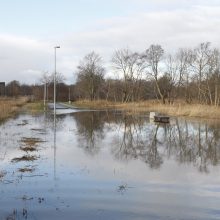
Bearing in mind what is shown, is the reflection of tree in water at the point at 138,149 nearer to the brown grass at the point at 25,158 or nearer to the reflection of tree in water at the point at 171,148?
the reflection of tree in water at the point at 171,148

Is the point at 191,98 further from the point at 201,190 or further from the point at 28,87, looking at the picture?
the point at 28,87

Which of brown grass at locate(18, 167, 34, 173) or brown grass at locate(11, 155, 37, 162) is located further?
brown grass at locate(11, 155, 37, 162)

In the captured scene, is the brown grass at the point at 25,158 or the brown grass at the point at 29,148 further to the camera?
the brown grass at the point at 29,148

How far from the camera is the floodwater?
8.67 metres

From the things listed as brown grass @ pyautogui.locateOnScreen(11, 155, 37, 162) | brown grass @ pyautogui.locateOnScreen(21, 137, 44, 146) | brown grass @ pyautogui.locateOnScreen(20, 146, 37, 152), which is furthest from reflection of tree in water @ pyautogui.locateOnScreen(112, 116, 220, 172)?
brown grass @ pyautogui.locateOnScreen(21, 137, 44, 146)

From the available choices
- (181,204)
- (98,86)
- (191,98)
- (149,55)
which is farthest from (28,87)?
(181,204)

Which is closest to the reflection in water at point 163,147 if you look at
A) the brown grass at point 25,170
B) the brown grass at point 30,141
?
the brown grass at point 30,141

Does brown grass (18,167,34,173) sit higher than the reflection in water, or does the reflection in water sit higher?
brown grass (18,167,34,173)

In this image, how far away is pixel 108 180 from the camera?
11.9 meters

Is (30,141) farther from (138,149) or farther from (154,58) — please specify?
(154,58)

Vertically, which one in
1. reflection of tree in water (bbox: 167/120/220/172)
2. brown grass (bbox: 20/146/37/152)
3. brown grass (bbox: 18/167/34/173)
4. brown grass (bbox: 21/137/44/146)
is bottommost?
reflection of tree in water (bbox: 167/120/220/172)

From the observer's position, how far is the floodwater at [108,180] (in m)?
8.67

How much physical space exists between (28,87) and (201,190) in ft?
480

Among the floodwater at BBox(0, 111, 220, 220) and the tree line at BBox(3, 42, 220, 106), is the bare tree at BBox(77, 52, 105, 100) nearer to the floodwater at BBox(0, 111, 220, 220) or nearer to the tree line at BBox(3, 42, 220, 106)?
the tree line at BBox(3, 42, 220, 106)
